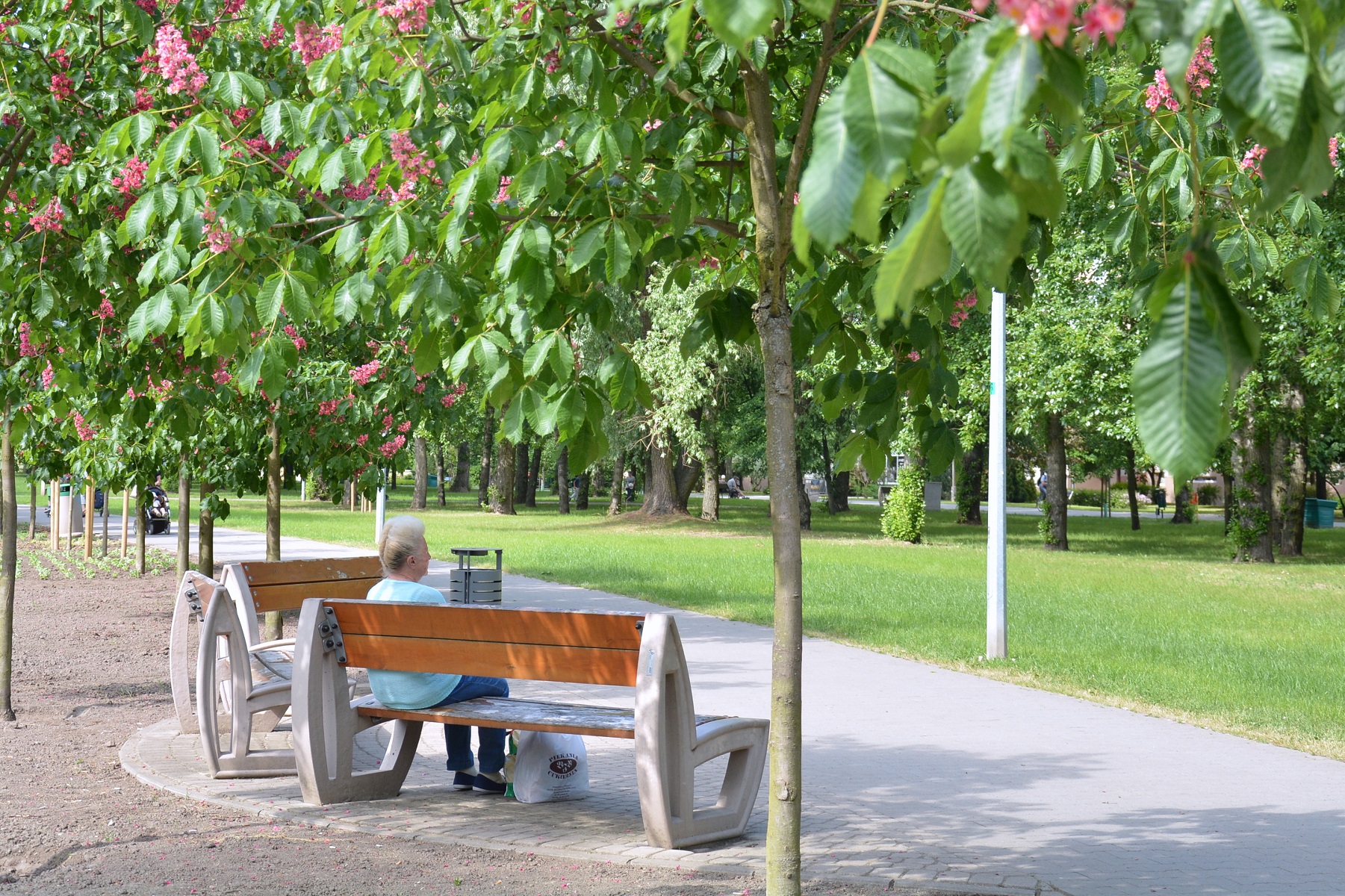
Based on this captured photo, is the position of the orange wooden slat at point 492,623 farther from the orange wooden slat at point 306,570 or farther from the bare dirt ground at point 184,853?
the orange wooden slat at point 306,570

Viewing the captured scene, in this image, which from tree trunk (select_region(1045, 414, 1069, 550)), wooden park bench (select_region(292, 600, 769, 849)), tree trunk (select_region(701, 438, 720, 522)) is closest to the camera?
wooden park bench (select_region(292, 600, 769, 849))

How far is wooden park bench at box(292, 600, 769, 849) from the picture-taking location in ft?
16.6

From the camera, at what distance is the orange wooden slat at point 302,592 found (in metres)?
7.59

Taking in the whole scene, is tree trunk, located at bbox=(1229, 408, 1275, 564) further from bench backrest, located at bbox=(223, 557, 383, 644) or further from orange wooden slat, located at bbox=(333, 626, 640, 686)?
orange wooden slat, located at bbox=(333, 626, 640, 686)

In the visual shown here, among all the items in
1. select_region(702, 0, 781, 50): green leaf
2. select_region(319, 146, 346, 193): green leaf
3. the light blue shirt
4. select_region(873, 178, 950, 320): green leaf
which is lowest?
the light blue shirt

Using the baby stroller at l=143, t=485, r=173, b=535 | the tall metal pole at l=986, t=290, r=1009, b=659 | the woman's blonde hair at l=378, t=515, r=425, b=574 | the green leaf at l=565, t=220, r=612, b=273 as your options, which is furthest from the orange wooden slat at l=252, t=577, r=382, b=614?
the baby stroller at l=143, t=485, r=173, b=535

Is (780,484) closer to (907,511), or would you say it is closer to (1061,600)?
(1061,600)

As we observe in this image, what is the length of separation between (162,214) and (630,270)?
4.43 feet

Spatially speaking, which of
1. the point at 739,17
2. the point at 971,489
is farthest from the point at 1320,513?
the point at 739,17

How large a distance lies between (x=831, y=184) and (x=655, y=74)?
113 inches

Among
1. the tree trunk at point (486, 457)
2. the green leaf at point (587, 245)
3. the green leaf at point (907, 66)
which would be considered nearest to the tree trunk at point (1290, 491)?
the green leaf at point (587, 245)

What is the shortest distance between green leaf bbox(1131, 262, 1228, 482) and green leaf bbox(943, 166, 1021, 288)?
193mm

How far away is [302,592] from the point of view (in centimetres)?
782

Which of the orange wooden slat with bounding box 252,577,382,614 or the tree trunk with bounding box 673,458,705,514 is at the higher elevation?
the tree trunk with bounding box 673,458,705,514
